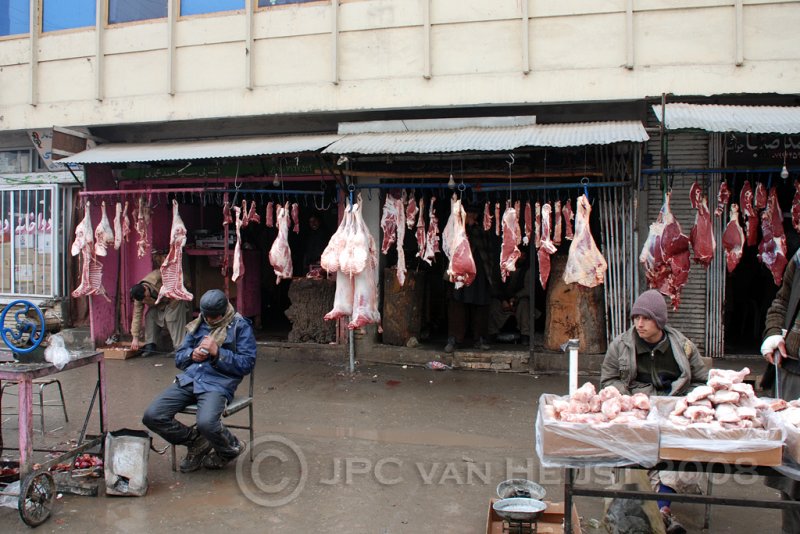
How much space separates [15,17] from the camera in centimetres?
956

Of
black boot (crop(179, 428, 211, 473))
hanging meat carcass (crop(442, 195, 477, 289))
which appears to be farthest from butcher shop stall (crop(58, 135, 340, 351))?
black boot (crop(179, 428, 211, 473))

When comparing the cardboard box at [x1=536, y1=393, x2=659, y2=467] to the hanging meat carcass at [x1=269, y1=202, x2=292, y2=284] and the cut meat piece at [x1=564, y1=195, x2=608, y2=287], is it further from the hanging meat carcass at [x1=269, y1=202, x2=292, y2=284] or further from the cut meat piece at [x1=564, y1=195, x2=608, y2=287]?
the hanging meat carcass at [x1=269, y1=202, x2=292, y2=284]

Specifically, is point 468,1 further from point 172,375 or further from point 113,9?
point 172,375

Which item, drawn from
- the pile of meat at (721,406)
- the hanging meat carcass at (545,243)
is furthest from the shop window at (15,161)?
the pile of meat at (721,406)

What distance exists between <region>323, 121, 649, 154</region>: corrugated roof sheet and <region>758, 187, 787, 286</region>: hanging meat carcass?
158cm

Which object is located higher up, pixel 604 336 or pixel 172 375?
pixel 604 336

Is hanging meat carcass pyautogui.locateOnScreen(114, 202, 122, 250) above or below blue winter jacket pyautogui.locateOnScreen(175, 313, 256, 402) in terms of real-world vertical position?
above

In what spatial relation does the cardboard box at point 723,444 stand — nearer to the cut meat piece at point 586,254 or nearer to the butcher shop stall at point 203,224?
the cut meat piece at point 586,254

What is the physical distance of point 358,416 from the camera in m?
Answer: 6.07

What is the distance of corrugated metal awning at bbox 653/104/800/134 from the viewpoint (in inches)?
221

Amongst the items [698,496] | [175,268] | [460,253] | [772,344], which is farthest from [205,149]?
[698,496]

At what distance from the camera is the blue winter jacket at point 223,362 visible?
15.1ft

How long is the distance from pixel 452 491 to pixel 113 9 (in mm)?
8389

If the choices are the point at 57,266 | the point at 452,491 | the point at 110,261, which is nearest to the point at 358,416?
the point at 452,491
